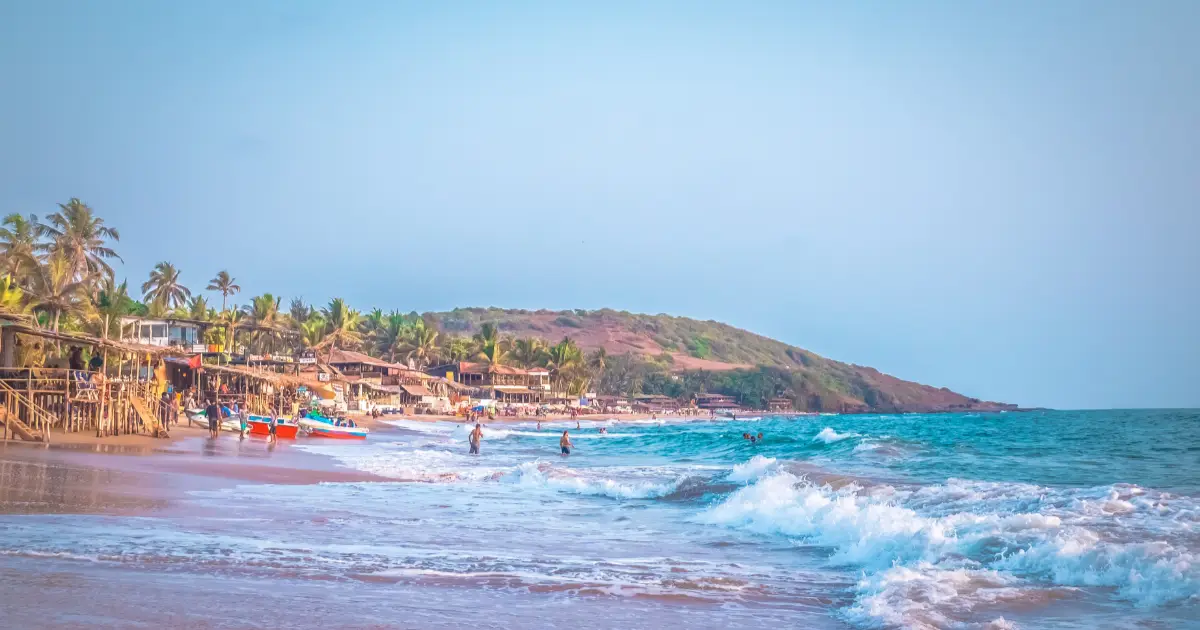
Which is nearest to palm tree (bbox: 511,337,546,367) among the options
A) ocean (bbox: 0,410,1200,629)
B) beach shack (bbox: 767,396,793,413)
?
beach shack (bbox: 767,396,793,413)

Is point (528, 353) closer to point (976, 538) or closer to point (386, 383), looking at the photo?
point (386, 383)

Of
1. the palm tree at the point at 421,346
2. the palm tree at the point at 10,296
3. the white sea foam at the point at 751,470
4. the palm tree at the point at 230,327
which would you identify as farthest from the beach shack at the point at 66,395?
the palm tree at the point at 421,346

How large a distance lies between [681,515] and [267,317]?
196 ft

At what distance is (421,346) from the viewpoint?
105812mm

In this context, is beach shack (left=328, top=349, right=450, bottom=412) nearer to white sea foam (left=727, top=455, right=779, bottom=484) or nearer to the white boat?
the white boat

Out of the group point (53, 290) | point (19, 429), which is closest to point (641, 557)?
point (19, 429)

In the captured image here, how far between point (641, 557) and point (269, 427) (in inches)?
1212

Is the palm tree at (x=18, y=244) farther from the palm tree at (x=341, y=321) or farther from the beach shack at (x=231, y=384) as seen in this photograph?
the palm tree at (x=341, y=321)

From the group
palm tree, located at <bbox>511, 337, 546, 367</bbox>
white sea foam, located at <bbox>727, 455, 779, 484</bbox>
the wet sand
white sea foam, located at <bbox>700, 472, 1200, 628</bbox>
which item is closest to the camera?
white sea foam, located at <bbox>700, 472, 1200, 628</bbox>

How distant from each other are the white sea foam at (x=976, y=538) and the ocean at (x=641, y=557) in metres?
0.04

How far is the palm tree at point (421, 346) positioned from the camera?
346ft

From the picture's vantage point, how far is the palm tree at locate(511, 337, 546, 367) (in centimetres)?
11731

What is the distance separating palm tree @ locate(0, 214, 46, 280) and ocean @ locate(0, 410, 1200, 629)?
2615cm

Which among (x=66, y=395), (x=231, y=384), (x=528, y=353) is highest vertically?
(x=528, y=353)
